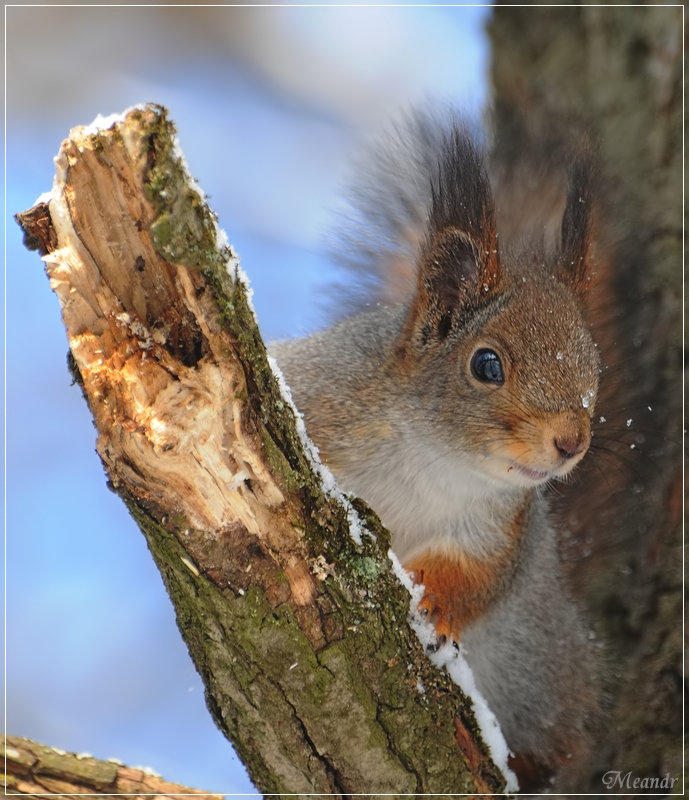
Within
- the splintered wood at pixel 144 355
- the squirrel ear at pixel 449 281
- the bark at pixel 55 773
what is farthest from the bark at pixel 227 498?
the squirrel ear at pixel 449 281

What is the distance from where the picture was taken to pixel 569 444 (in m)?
1.37

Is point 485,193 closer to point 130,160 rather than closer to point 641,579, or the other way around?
point 130,160

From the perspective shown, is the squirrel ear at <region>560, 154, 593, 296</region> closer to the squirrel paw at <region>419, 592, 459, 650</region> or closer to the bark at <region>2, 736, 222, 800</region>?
the squirrel paw at <region>419, 592, 459, 650</region>

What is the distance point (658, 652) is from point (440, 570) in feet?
1.77

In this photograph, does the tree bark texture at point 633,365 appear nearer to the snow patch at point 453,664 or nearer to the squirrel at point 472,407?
the squirrel at point 472,407

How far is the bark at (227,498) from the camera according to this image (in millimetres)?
952

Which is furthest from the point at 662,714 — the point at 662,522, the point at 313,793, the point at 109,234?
the point at 109,234

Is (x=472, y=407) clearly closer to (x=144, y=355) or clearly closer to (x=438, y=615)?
(x=438, y=615)

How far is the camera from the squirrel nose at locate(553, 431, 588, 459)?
4.48ft

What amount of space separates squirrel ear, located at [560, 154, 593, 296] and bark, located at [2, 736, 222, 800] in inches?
50.6

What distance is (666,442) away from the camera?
190 cm

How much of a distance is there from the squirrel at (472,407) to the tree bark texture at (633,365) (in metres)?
0.10

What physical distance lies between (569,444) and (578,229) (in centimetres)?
55
